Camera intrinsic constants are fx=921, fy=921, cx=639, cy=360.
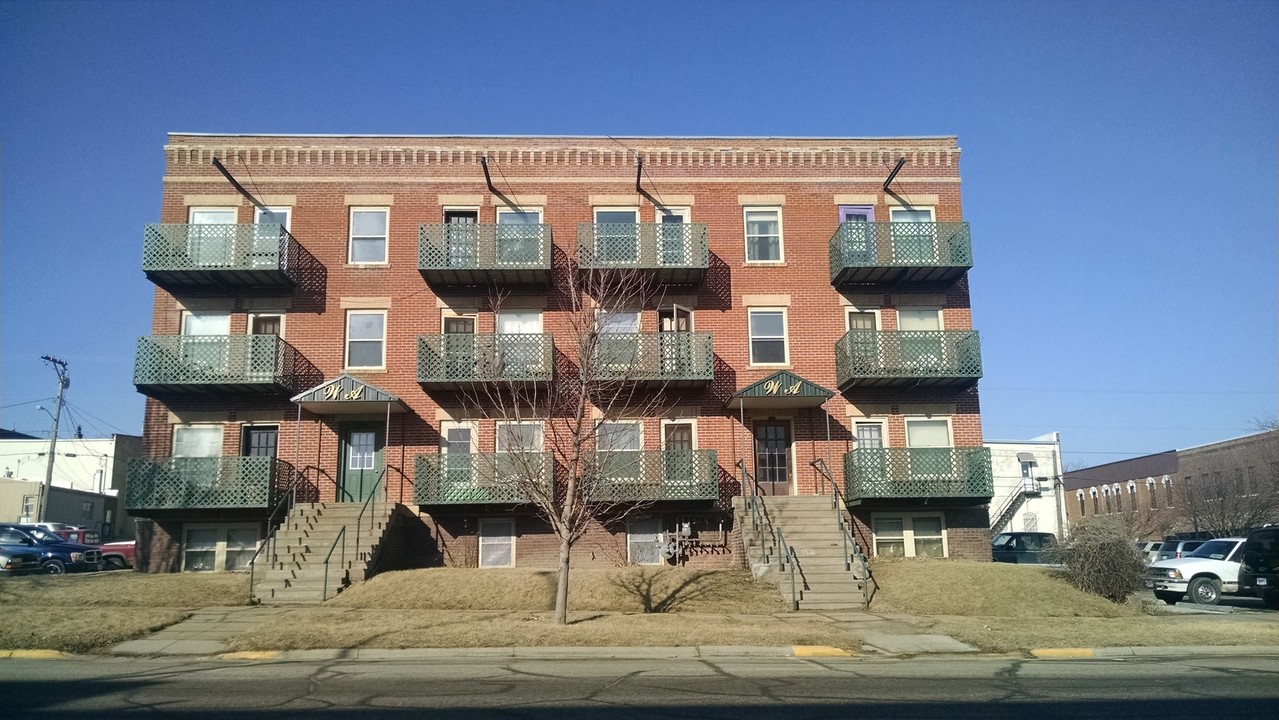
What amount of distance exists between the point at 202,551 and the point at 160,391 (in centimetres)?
441

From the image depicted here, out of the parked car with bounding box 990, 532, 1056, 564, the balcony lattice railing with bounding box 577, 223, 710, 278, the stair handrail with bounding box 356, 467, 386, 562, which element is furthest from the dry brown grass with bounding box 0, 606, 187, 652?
the parked car with bounding box 990, 532, 1056, 564

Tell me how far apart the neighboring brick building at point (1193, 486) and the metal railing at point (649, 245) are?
23167 mm

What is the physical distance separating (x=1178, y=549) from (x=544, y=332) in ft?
64.6

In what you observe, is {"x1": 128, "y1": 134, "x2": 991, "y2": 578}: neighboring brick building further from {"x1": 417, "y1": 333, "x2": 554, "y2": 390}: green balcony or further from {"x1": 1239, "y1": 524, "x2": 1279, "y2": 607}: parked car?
{"x1": 1239, "y1": 524, "x2": 1279, "y2": 607}: parked car

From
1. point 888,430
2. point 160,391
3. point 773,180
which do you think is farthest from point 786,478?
point 160,391

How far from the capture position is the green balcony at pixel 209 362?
936 inches

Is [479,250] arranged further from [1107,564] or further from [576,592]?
[1107,564]

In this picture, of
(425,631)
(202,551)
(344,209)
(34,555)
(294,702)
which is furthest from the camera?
(34,555)

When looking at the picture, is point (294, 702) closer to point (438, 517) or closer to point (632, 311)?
point (438, 517)

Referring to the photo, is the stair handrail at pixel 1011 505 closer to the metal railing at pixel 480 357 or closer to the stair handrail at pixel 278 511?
the metal railing at pixel 480 357

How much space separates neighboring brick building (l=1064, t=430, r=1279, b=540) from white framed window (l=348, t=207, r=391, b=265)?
30078 millimetres

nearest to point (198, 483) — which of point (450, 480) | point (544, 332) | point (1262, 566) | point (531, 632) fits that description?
point (450, 480)

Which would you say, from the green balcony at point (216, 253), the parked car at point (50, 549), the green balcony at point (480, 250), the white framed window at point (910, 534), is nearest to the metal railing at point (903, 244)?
the white framed window at point (910, 534)

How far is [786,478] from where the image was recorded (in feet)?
83.6
